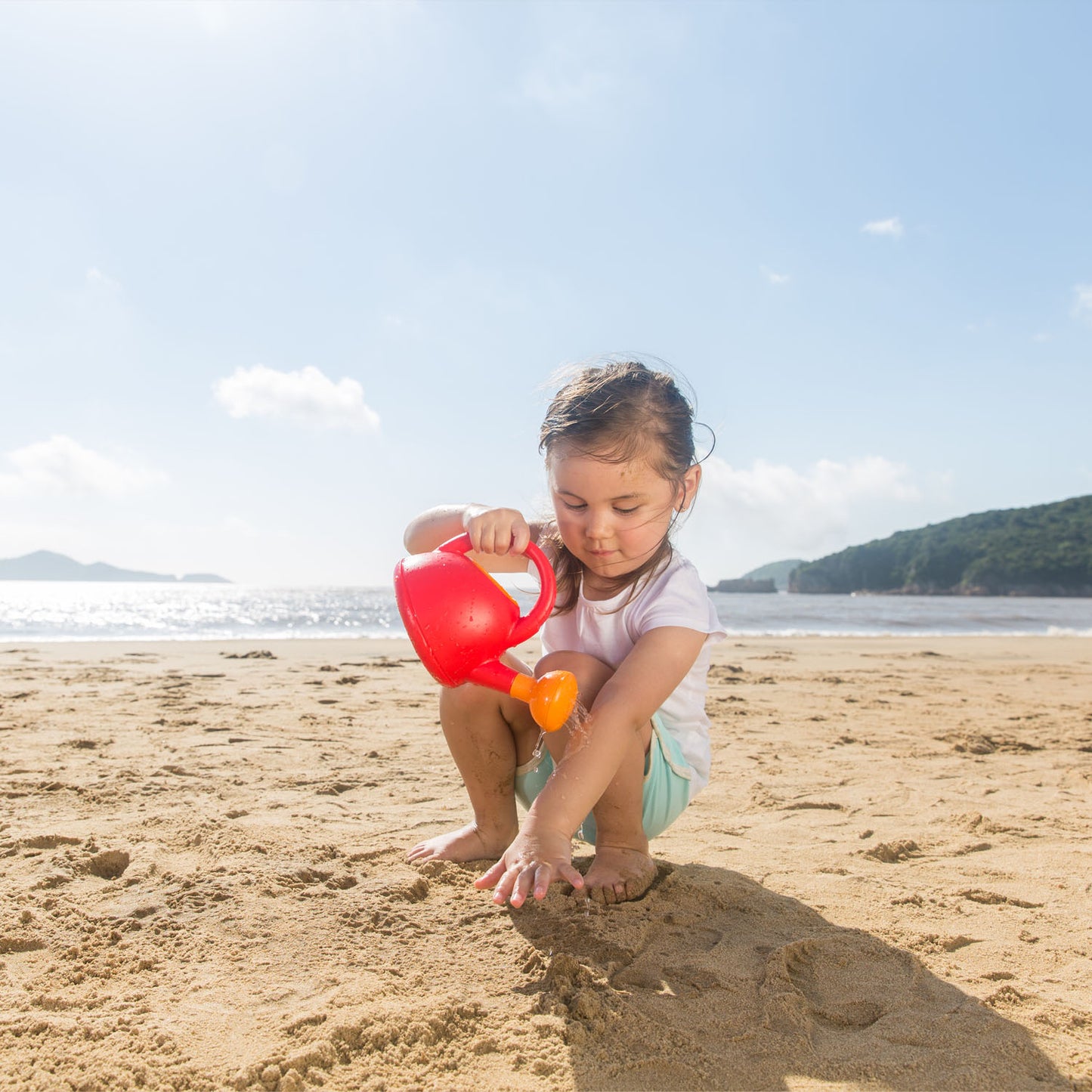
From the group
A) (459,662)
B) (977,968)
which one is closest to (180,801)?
(459,662)

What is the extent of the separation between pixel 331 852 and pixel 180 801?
665 mm

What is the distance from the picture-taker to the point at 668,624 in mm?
1721

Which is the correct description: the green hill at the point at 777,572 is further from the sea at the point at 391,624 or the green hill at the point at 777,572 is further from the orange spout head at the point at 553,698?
the orange spout head at the point at 553,698

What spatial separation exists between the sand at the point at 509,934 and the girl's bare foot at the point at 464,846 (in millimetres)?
64

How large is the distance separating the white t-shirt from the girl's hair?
0.05 m

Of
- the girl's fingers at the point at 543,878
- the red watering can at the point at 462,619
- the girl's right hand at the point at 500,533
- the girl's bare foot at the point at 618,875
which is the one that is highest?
the girl's right hand at the point at 500,533

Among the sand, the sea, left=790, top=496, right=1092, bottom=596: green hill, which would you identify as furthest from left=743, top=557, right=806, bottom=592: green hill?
the sand

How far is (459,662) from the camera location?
155 centimetres

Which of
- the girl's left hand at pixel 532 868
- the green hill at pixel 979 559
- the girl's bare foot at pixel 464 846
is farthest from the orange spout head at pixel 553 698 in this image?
the green hill at pixel 979 559

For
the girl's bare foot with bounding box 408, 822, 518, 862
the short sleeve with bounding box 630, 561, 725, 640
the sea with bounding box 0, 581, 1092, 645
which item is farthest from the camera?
the sea with bounding box 0, 581, 1092, 645

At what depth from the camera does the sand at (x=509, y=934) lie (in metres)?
1.08

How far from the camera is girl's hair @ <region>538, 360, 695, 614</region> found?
1733 mm

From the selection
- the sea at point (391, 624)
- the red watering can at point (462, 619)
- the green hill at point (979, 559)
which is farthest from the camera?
the green hill at point (979, 559)

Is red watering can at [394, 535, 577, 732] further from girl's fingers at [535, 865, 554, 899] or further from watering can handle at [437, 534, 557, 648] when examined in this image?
girl's fingers at [535, 865, 554, 899]
